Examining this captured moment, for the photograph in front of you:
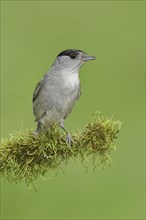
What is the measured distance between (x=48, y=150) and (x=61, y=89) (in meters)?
1.60

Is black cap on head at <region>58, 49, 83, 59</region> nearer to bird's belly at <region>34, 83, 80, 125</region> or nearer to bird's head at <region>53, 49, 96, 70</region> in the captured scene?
bird's head at <region>53, 49, 96, 70</region>

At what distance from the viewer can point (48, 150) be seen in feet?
13.7

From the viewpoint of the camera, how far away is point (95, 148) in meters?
4.09

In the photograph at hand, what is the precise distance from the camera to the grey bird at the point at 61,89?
5.73 metres

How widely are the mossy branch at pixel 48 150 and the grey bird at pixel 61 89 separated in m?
1.48

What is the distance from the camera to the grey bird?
18.8 ft

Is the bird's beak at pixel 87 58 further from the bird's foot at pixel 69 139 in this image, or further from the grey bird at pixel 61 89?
the bird's foot at pixel 69 139

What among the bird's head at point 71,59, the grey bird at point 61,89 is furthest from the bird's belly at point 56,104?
the bird's head at point 71,59

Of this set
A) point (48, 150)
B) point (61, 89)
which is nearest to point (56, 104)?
point (61, 89)

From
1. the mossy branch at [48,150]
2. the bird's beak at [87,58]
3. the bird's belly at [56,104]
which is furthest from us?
the bird's belly at [56,104]

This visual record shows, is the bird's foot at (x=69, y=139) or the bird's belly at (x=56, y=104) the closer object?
the bird's foot at (x=69, y=139)

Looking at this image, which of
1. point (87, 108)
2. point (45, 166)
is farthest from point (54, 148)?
point (87, 108)

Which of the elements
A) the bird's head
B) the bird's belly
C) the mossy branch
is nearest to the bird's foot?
the mossy branch

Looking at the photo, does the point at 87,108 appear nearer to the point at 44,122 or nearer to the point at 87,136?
the point at 44,122
